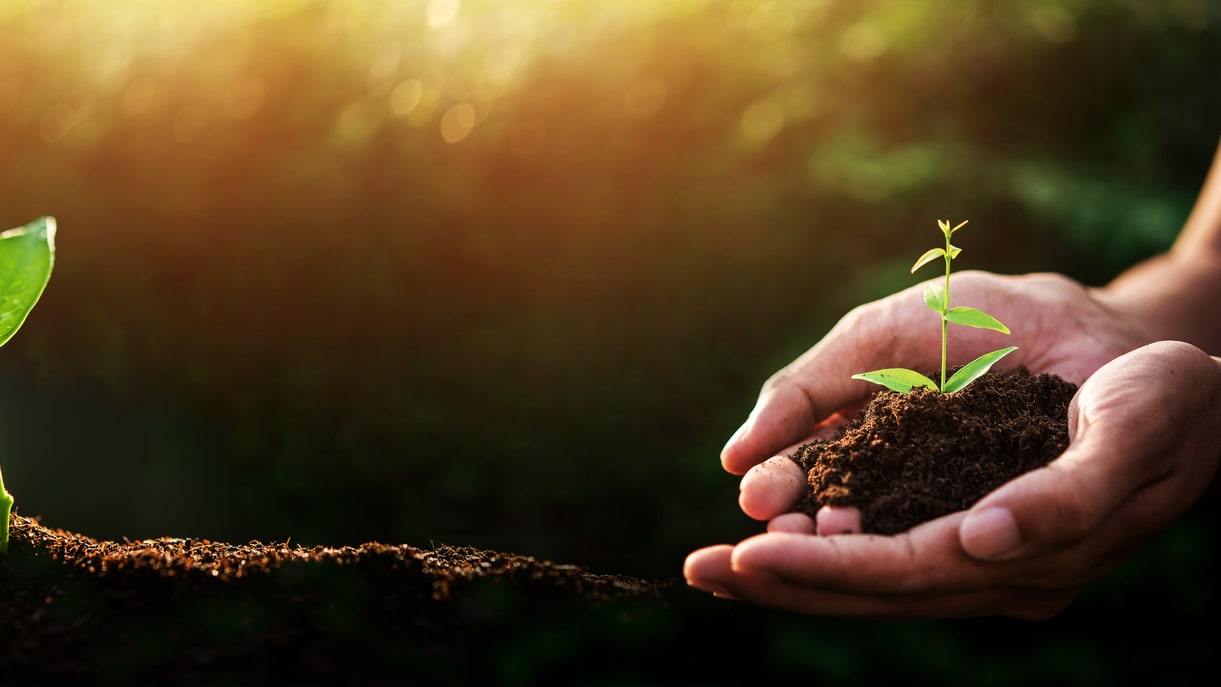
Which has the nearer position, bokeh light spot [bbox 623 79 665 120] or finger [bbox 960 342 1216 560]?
finger [bbox 960 342 1216 560]

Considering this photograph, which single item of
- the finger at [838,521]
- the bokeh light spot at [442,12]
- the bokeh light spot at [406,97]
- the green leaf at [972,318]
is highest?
the bokeh light spot at [442,12]

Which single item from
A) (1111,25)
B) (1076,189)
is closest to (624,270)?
(1076,189)

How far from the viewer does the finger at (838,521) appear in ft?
4.98

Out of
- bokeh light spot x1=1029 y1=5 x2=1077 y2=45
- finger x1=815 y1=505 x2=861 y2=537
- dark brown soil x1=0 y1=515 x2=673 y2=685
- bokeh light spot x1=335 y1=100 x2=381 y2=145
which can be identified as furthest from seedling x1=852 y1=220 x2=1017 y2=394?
bokeh light spot x1=335 y1=100 x2=381 y2=145

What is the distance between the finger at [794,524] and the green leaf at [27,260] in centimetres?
131

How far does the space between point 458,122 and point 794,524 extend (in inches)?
81.6

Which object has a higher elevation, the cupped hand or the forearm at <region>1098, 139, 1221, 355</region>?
the forearm at <region>1098, 139, 1221, 355</region>

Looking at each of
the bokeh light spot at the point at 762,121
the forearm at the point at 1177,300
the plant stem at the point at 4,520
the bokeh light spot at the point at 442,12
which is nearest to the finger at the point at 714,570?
the plant stem at the point at 4,520

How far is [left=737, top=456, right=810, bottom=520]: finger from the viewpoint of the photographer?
1669 mm

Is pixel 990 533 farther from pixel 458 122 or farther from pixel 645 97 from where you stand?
pixel 458 122

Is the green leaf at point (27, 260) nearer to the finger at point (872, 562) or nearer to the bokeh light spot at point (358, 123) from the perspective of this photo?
the finger at point (872, 562)

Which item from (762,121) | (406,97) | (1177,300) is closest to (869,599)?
(1177,300)

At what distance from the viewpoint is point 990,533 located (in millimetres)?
1329

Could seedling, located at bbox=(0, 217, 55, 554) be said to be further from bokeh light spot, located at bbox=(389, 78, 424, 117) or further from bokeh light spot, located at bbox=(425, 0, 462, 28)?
bokeh light spot, located at bbox=(425, 0, 462, 28)
